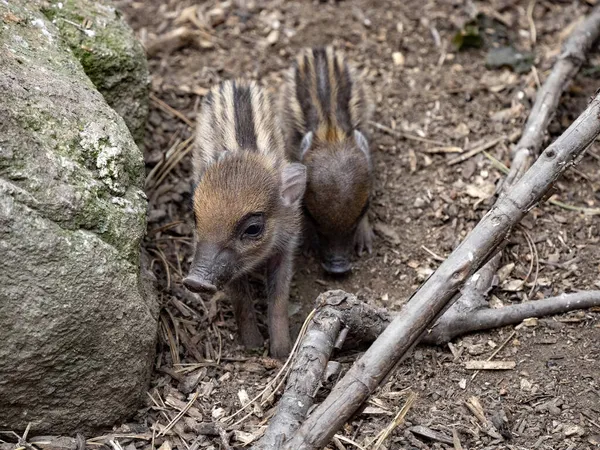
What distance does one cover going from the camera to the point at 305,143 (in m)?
5.93

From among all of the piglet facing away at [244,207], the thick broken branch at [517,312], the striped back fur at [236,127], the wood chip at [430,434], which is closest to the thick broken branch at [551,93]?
the thick broken branch at [517,312]

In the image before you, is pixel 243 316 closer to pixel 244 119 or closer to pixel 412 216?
pixel 244 119

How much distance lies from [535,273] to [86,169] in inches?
120

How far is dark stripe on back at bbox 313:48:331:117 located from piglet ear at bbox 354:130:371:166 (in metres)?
0.29

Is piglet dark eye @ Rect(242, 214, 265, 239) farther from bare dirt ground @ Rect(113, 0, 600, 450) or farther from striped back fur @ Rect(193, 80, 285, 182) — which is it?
bare dirt ground @ Rect(113, 0, 600, 450)

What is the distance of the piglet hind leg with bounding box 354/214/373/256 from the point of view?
19.4ft

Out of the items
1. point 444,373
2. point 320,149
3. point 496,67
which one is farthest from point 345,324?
point 496,67

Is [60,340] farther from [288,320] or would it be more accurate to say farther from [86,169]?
[288,320]

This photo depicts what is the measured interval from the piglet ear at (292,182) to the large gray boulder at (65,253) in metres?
1.11

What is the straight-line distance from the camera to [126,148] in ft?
14.9

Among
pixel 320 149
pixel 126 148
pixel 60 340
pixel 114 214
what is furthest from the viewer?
pixel 320 149

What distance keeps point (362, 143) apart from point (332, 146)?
330 mm

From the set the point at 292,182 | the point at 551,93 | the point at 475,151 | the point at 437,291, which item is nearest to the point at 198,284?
the point at 292,182

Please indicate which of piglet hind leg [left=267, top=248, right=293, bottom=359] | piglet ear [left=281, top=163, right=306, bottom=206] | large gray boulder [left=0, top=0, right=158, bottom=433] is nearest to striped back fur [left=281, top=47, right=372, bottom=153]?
piglet ear [left=281, top=163, right=306, bottom=206]
